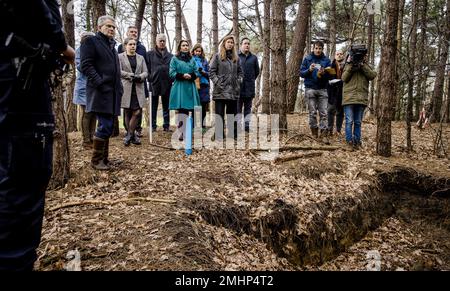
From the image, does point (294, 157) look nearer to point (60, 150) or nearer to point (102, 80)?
point (102, 80)

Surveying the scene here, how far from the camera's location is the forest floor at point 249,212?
11.7 feet

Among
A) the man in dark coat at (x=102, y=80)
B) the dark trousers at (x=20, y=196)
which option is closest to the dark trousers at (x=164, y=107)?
the man in dark coat at (x=102, y=80)

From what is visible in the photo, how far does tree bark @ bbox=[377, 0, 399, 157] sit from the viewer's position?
287 inches

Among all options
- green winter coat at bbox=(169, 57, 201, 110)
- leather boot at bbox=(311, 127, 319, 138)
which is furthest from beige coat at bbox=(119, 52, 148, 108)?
leather boot at bbox=(311, 127, 319, 138)

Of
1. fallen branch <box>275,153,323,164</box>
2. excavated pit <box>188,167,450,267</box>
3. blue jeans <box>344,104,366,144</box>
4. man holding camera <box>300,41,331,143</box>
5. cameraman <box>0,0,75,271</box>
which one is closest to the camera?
Answer: cameraman <box>0,0,75,271</box>

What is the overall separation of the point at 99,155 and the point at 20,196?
3.41 meters

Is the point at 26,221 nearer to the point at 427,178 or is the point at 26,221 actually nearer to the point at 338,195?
the point at 338,195

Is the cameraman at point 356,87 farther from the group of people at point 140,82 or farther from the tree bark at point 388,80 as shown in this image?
the group of people at point 140,82

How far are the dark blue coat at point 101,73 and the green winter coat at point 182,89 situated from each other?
7.98ft

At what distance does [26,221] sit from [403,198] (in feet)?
22.3

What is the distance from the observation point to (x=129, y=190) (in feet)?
16.3

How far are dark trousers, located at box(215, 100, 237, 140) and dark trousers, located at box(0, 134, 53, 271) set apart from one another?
242 inches

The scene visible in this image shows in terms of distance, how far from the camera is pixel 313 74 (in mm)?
A: 8516

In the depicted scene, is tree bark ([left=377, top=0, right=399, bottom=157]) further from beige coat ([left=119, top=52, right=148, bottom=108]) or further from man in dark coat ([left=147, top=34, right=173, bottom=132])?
beige coat ([left=119, top=52, right=148, bottom=108])
